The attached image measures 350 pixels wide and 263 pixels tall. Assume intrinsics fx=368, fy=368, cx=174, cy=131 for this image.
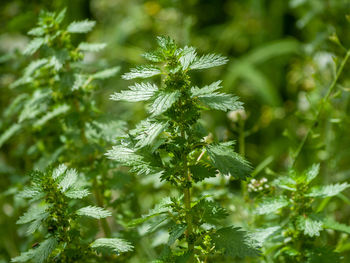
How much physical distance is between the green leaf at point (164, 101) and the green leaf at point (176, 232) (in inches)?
10.1

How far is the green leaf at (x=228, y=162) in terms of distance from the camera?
2.43 ft

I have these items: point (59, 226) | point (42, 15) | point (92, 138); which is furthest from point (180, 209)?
point (42, 15)

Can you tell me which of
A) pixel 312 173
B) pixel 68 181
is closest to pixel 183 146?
pixel 68 181

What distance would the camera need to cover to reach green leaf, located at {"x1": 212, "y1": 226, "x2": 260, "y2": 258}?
30.1 inches

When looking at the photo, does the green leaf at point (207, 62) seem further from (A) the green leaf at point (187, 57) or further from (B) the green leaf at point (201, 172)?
(B) the green leaf at point (201, 172)

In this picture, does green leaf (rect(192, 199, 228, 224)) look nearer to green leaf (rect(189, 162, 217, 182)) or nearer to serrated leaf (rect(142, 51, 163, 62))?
green leaf (rect(189, 162, 217, 182))

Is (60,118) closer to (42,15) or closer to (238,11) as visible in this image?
(42,15)

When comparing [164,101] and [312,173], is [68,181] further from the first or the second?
[312,173]

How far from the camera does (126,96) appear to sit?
2.55ft

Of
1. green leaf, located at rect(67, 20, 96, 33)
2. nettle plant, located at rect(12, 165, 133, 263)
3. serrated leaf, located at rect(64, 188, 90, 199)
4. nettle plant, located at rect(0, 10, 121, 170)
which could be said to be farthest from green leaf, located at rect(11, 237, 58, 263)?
green leaf, located at rect(67, 20, 96, 33)

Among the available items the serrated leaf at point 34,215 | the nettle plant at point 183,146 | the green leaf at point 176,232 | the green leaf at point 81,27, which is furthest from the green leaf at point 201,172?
the green leaf at point 81,27

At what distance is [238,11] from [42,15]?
2272mm

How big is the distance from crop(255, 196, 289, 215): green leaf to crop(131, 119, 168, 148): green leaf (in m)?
0.36

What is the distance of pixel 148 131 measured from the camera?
2.48 ft
